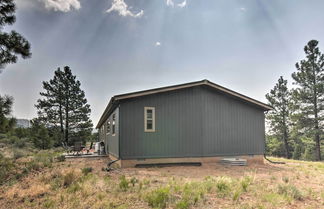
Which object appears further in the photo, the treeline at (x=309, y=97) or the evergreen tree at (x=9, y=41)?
the treeline at (x=309, y=97)

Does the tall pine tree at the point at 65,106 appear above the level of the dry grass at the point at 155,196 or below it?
above

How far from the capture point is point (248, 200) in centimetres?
388

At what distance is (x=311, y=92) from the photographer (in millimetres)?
20609

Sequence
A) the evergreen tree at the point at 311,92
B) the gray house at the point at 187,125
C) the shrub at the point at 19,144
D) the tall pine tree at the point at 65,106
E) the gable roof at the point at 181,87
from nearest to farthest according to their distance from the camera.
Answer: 1. the gable roof at the point at 181,87
2. the gray house at the point at 187,125
3. the shrub at the point at 19,144
4. the evergreen tree at the point at 311,92
5. the tall pine tree at the point at 65,106

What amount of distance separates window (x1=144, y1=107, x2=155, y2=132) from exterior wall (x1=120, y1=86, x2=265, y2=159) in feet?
0.47

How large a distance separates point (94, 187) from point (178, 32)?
35.9 ft

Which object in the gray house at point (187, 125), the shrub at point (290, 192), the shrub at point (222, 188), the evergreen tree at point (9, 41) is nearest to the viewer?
the shrub at point (290, 192)

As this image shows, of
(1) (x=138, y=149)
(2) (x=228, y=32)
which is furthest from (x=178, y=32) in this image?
(1) (x=138, y=149)

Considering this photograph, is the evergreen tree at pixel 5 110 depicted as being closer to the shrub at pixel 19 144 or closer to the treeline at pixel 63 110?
the shrub at pixel 19 144

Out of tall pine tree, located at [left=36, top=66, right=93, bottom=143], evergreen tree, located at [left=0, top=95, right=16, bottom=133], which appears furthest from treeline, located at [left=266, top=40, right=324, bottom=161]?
tall pine tree, located at [left=36, top=66, right=93, bottom=143]

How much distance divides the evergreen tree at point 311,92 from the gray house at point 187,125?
1476 cm

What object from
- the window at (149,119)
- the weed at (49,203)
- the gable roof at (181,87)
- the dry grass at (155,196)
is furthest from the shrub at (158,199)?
the gable roof at (181,87)

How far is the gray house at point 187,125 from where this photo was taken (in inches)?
324

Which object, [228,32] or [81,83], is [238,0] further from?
[81,83]
